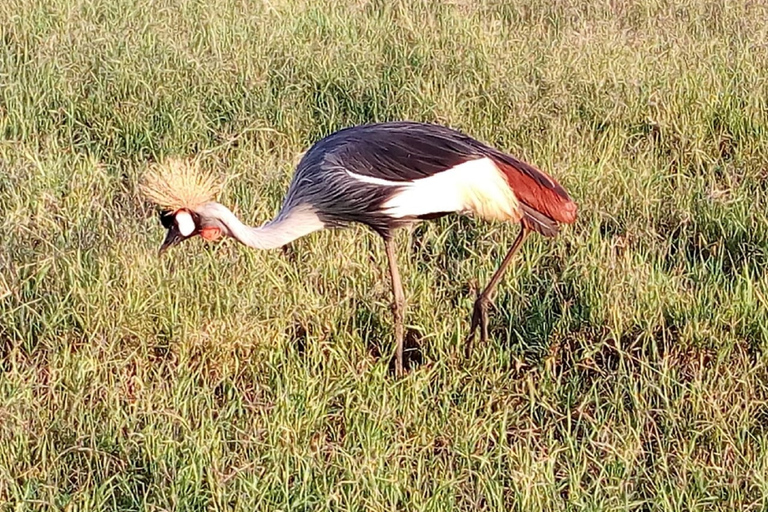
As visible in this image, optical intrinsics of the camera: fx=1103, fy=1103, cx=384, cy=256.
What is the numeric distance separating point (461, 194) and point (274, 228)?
0.54m

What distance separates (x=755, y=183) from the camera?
3.88 metres

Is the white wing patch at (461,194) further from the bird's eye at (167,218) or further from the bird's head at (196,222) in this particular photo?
the bird's eye at (167,218)

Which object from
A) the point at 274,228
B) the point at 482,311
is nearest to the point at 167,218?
the point at 274,228

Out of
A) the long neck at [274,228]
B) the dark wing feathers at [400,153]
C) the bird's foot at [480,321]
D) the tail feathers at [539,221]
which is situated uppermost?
the dark wing feathers at [400,153]

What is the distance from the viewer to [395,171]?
121 inches

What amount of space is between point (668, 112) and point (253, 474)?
2558mm

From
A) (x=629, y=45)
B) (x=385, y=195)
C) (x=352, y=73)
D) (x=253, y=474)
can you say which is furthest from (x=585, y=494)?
(x=629, y=45)

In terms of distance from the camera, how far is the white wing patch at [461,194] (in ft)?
10.00

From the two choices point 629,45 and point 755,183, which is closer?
point 755,183

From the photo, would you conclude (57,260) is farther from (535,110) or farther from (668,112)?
(668,112)

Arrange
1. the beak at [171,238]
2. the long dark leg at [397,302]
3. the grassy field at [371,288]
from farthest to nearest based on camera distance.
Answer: the beak at [171,238] < the long dark leg at [397,302] < the grassy field at [371,288]

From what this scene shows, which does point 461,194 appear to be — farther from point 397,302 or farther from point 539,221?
point 397,302

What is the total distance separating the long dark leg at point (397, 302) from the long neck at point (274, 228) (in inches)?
8.8

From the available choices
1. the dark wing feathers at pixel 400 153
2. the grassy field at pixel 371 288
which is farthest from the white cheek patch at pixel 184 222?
the dark wing feathers at pixel 400 153
